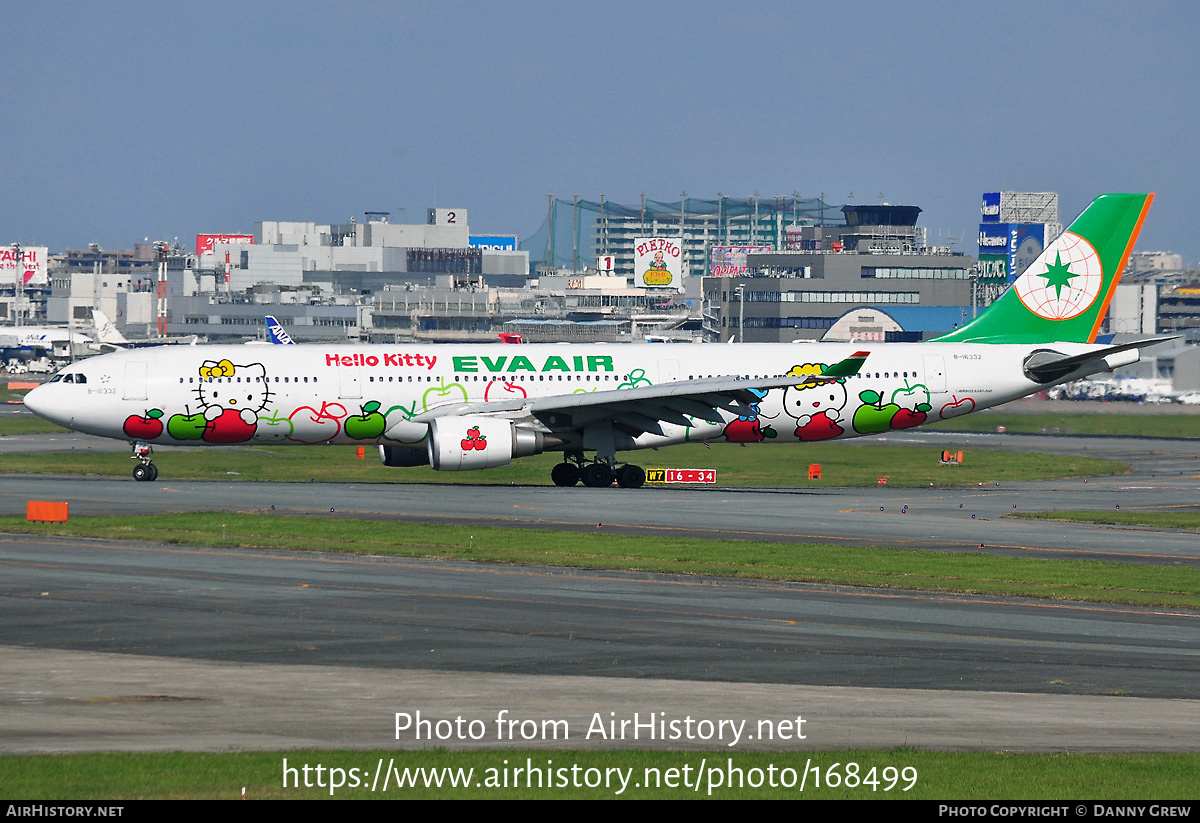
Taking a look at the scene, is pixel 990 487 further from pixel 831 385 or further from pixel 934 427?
pixel 934 427

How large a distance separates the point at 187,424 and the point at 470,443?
9.93 meters

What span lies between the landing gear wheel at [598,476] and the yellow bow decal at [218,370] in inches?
491

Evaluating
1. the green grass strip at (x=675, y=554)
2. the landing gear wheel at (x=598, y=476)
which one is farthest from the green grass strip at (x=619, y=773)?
the landing gear wheel at (x=598, y=476)

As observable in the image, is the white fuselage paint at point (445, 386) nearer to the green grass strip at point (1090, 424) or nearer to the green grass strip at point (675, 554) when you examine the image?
the green grass strip at point (675, 554)

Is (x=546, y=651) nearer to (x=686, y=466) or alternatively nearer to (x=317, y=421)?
(x=317, y=421)

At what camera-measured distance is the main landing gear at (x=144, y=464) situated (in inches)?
1906

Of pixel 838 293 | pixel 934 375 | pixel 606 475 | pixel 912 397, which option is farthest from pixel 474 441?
pixel 838 293

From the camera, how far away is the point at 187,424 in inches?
1858

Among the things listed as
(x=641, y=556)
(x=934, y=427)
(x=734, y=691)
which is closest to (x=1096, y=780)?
(x=734, y=691)

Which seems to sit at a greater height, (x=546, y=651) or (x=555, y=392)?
(x=555, y=392)

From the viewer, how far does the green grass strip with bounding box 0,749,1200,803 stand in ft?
42.0

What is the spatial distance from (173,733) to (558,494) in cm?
3058

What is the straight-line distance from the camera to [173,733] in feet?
49.1

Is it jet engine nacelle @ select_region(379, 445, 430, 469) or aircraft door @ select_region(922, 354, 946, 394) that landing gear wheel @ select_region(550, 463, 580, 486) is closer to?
jet engine nacelle @ select_region(379, 445, 430, 469)
